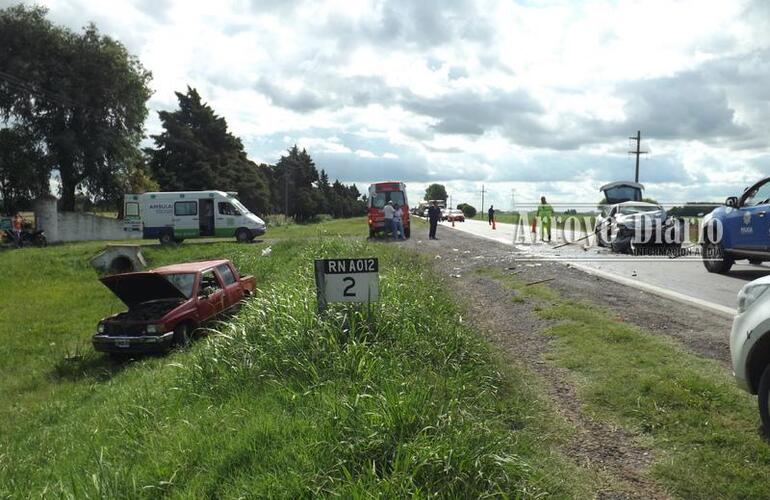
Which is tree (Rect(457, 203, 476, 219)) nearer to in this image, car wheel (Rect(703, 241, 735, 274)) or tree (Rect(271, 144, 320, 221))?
tree (Rect(271, 144, 320, 221))

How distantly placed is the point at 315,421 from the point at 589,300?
6878 millimetres

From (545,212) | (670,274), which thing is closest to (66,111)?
(545,212)

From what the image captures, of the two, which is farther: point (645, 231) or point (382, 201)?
point (382, 201)

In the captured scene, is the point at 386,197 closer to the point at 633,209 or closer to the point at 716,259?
the point at 633,209

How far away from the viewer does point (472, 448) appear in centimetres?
388

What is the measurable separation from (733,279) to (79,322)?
1672 centimetres

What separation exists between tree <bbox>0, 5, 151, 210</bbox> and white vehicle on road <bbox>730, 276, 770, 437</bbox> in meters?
44.4

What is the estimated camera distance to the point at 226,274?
14.8 m

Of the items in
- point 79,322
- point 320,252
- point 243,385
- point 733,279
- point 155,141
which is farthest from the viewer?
point 155,141

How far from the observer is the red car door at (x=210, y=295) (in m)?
13.3

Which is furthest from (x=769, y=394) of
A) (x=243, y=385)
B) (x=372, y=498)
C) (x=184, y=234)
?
(x=184, y=234)

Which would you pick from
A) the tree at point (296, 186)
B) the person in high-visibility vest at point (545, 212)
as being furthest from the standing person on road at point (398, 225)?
the tree at point (296, 186)

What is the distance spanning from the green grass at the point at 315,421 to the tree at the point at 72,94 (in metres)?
37.1

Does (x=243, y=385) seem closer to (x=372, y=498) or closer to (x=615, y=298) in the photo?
(x=372, y=498)
